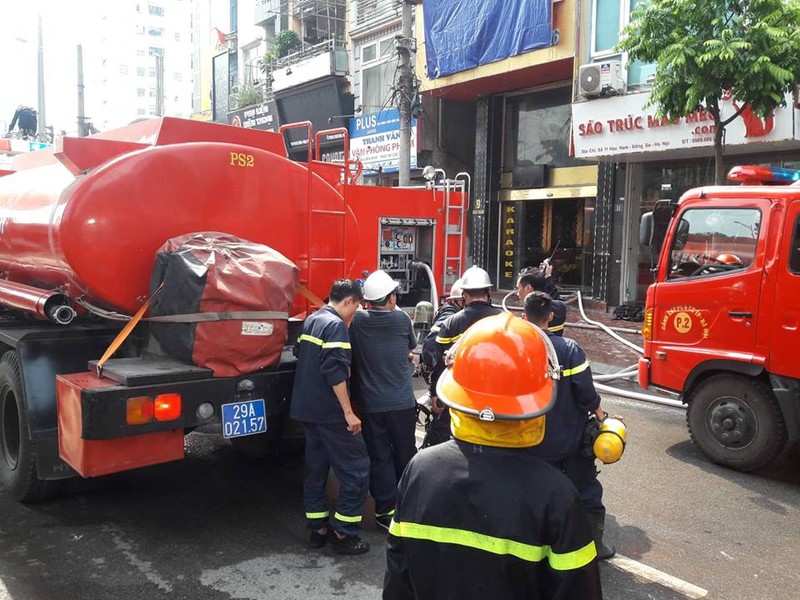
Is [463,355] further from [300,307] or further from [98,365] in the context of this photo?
[300,307]

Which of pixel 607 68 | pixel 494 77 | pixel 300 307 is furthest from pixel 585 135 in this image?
pixel 300 307

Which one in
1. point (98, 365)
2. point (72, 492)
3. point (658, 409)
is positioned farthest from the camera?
point (658, 409)

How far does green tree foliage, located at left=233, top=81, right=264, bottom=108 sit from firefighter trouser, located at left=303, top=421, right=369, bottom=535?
25.7 m

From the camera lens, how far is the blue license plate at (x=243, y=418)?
4.08m

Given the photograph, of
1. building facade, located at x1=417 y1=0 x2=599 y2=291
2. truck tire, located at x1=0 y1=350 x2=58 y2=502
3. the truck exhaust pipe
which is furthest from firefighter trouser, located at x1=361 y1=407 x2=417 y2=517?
building facade, located at x1=417 y1=0 x2=599 y2=291

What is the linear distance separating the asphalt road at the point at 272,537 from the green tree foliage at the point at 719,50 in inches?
178

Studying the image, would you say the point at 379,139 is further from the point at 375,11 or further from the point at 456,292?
the point at 456,292

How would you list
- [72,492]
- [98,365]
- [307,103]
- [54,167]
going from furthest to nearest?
[307,103] < [54,167] < [72,492] < [98,365]

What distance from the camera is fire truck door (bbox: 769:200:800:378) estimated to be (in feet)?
17.0

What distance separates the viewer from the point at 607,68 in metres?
13.2

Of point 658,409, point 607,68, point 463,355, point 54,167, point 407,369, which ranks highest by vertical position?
point 607,68

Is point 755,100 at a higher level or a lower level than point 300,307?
higher

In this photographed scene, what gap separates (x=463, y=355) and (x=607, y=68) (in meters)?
12.8

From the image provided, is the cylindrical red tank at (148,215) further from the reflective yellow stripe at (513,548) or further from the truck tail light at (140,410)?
A: the reflective yellow stripe at (513,548)
